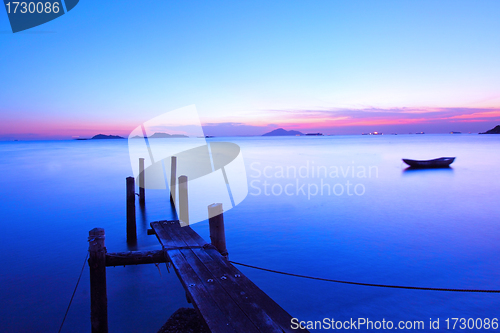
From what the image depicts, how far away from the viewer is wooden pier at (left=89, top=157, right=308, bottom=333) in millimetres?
2891

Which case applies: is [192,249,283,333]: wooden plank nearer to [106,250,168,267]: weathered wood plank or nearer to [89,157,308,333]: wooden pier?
[89,157,308,333]: wooden pier

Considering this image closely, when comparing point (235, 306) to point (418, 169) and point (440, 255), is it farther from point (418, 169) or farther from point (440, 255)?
point (418, 169)

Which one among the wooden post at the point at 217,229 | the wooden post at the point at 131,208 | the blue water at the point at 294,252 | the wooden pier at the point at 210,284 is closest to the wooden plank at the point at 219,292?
the wooden pier at the point at 210,284

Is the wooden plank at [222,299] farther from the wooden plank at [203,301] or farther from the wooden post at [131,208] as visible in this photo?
the wooden post at [131,208]

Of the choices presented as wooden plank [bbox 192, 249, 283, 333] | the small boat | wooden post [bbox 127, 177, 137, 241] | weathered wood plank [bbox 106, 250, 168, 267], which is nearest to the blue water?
wooden post [bbox 127, 177, 137, 241]

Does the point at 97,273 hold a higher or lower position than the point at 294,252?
higher

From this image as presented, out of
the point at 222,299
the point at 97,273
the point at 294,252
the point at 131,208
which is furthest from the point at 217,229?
the point at 131,208

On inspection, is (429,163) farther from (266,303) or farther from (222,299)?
(222,299)

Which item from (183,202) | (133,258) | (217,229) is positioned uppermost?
(183,202)

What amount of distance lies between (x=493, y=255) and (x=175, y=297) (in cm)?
859

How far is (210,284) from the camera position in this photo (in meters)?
3.58

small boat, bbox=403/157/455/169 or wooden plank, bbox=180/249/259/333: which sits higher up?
wooden plank, bbox=180/249/259/333

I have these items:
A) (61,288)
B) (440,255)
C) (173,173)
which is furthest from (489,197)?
(61,288)

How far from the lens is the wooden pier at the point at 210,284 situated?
2.89 metres
